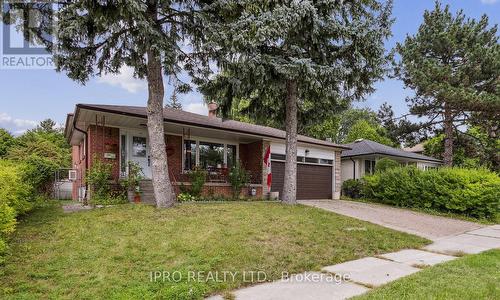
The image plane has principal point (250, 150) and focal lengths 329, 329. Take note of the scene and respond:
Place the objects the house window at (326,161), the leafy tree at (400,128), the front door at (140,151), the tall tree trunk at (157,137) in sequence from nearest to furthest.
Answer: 1. the tall tree trunk at (157,137)
2. the front door at (140,151)
3. the house window at (326,161)
4. the leafy tree at (400,128)

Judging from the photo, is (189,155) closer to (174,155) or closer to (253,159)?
(174,155)

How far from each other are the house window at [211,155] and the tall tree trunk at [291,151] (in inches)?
→ 161

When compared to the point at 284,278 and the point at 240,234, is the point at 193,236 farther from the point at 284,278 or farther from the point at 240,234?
the point at 284,278

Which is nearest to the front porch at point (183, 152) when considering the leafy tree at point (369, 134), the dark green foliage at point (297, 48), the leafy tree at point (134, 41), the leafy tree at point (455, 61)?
the leafy tree at point (134, 41)

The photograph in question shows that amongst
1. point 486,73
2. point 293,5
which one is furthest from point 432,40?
point 293,5

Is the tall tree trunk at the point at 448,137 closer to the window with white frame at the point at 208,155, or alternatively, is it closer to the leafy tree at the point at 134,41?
the window with white frame at the point at 208,155

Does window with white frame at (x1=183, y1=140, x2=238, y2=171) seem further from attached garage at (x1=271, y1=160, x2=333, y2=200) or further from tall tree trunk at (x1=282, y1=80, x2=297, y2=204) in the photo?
tall tree trunk at (x1=282, y1=80, x2=297, y2=204)

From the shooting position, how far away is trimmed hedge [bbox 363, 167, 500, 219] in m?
12.8

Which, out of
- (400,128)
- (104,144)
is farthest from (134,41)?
(400,128)

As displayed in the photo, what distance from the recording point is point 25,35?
8.91 metres

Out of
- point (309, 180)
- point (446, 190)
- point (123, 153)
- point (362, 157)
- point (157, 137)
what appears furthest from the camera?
Answer: point (362, 157)

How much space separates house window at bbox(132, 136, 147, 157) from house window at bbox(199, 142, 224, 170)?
2.50m

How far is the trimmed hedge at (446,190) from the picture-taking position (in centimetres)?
1282

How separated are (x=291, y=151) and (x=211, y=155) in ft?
14.7
